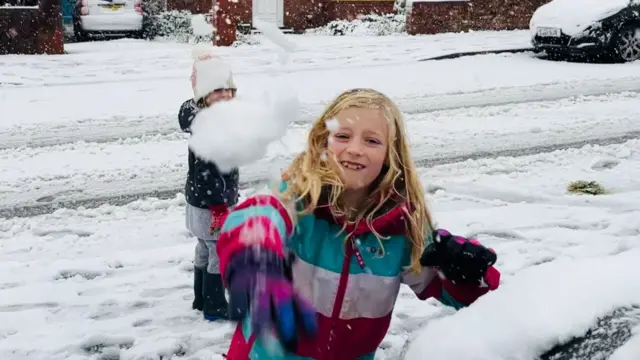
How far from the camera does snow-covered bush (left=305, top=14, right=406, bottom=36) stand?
1900 centimetres

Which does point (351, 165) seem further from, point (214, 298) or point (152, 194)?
point (152, 194)

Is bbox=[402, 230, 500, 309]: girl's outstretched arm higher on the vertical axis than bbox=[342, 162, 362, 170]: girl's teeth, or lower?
lower

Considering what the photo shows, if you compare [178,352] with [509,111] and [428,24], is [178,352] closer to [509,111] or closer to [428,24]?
[509,111]

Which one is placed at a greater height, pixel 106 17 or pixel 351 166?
pixel 351 166

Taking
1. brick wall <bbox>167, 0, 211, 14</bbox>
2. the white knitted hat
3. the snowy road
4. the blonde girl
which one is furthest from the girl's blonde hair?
brick wall <bbox>167, 0, 211, 14</bbox>

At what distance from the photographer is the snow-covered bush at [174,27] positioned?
17797mm

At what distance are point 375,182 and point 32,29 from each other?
14.0 meters

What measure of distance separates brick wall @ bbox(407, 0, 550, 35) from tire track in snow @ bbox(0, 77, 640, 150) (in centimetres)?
783

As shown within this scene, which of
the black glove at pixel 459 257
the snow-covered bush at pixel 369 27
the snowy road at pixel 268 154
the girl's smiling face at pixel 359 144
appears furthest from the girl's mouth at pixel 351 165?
the snow-covered bush at pixel 369 27

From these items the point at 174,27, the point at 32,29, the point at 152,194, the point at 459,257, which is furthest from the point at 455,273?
the point at 174,27

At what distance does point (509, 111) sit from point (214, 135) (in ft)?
23.1

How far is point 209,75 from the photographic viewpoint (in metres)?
3.38

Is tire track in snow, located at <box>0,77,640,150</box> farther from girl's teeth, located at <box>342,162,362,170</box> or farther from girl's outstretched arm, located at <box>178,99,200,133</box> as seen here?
girl's teeth, located at <box>342,162,362,170</box>

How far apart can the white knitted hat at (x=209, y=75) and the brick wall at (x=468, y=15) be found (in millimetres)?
15741
